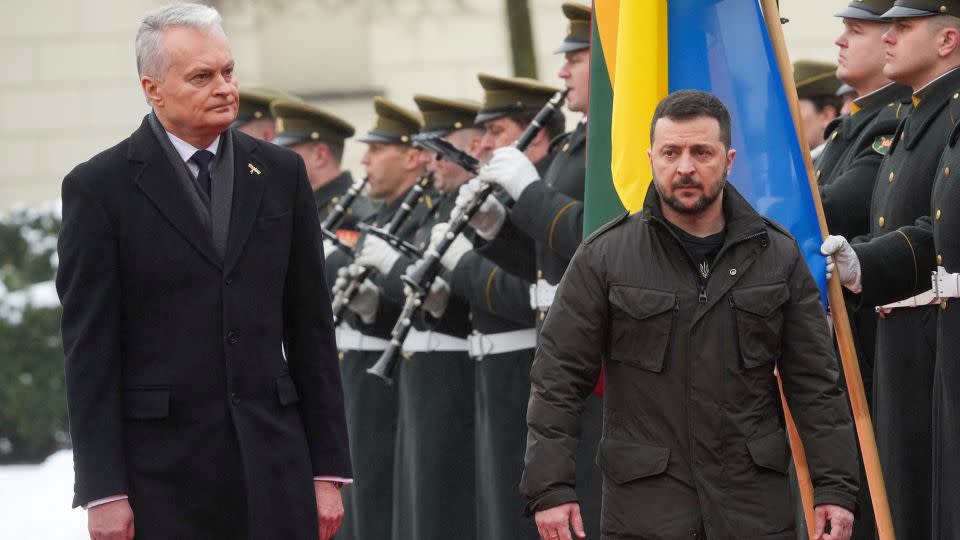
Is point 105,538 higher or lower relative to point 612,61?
lower

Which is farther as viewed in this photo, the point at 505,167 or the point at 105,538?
the point at 505,167

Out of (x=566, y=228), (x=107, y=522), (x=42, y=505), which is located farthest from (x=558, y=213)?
(x=42, y=505)

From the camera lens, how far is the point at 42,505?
435 inches

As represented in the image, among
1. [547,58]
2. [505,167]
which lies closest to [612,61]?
[505,167]

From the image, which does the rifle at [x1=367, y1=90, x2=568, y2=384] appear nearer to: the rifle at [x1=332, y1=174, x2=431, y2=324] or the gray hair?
the rifle at [x1=332, y1=174, x2=431, y2=324]

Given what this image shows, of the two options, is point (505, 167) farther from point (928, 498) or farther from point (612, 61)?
point (928, 498)

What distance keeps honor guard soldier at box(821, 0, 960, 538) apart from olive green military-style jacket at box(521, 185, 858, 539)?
4.50ft

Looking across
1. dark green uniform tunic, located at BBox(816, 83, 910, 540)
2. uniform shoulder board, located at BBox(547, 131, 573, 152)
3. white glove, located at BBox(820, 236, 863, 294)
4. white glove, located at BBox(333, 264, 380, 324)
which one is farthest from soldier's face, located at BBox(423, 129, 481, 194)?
white glove, located at BBox(820, 236, 863, 294)

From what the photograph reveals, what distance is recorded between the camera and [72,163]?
17.8 m

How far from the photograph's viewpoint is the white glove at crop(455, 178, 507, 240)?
26.2ft

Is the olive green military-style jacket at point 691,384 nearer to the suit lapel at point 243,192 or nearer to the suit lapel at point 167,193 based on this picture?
the suit lapel at point 243,192

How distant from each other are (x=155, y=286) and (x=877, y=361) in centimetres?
294

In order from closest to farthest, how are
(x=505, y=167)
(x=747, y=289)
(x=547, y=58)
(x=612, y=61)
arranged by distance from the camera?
(x=747, y=289) → (x=612, y=61) → (x=505, y=167) → (x=547, y=58)

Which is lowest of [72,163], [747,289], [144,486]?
[144,486]
